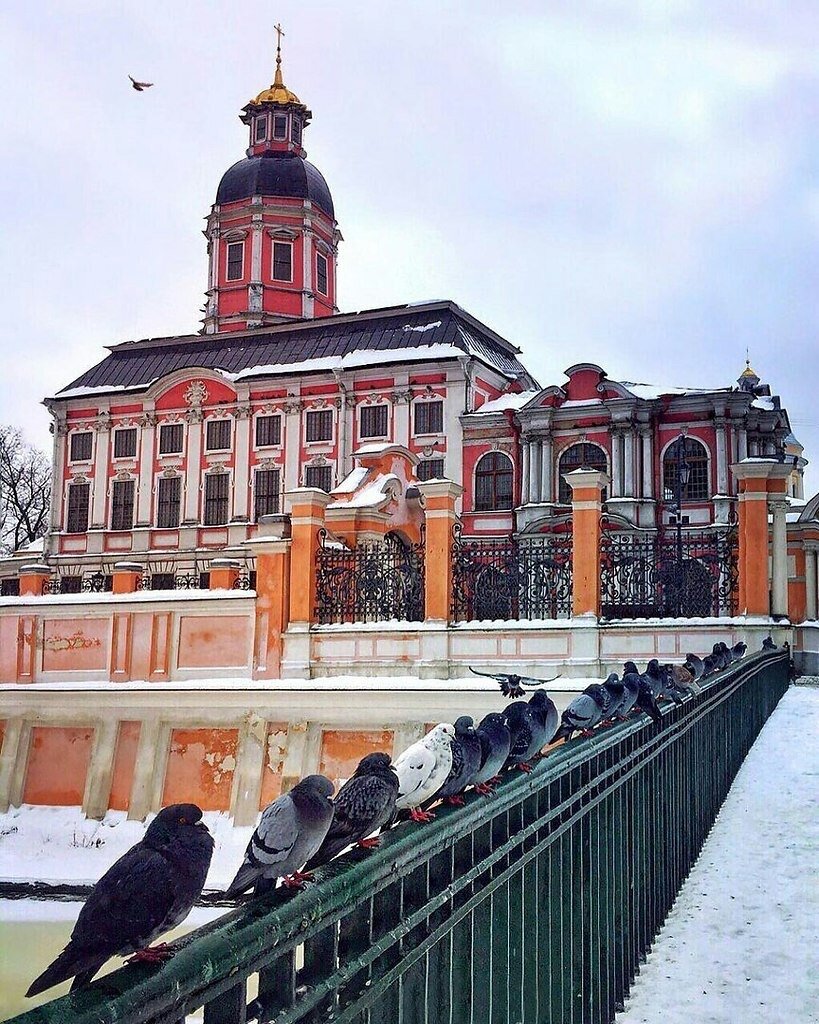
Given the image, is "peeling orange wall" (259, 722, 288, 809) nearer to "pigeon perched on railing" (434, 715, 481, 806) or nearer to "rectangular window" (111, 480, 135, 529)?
"pigeon perched on railing" (434, 715, 481, 806)

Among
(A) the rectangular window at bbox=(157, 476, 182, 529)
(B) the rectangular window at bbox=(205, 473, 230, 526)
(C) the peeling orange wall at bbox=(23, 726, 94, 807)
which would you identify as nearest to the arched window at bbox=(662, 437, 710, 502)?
(B) the rectangular window at bbox=(205, 473, 230, 526)

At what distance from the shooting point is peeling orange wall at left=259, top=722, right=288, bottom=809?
51.3 ft

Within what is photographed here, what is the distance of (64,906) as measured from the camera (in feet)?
43.2

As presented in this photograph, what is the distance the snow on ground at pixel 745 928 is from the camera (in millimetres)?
4508

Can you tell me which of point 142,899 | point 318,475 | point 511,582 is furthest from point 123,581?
point 318,475

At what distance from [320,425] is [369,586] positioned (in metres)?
24.5

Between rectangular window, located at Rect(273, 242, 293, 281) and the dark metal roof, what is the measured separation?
4432 millimetres

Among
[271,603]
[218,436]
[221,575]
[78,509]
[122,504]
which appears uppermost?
[218,436]

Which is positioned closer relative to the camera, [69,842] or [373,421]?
[69,842]

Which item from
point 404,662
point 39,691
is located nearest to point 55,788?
point 39,691

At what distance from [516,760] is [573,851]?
18.2 inches

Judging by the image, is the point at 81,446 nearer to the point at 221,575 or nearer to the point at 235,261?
the point at 235,261

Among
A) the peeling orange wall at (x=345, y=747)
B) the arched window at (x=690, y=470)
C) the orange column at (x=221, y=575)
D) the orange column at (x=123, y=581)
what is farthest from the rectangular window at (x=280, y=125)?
the peeling orange wall at (x=345, y=747)

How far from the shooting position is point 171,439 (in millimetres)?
43031
